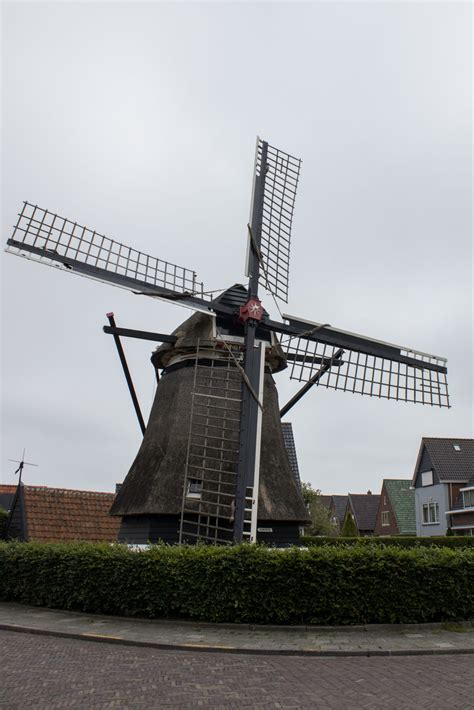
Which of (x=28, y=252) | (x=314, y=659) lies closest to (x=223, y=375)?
(x=28, y=252)

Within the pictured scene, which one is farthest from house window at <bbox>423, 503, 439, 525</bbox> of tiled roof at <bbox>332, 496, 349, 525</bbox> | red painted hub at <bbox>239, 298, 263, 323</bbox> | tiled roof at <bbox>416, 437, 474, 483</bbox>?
red painted hub at <bbox>239, 298, 263, 323</bbox>

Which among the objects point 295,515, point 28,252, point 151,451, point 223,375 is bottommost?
point 295,515

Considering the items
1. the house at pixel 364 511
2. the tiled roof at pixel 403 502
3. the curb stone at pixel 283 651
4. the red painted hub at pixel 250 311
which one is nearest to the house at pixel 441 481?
the tiled roof at pixel 403 502

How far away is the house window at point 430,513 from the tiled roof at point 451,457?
2.33 meters

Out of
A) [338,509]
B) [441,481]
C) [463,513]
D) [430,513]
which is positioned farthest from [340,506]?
[463,513]

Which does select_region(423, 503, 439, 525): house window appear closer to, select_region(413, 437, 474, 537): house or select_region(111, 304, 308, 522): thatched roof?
select_region(413, 437, 474, 537): house

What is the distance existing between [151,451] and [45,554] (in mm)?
3407

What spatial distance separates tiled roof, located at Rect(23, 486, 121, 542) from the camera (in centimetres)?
1778

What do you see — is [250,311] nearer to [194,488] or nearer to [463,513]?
[194,488]

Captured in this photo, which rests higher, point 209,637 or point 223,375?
point 223,375

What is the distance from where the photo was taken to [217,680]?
721 cm

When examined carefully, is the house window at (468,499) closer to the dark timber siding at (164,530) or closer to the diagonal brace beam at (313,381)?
the diagonal brace beam at (313,381)

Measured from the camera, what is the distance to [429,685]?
703 cm

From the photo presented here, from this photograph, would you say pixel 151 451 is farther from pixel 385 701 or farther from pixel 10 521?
pixel 385 701
